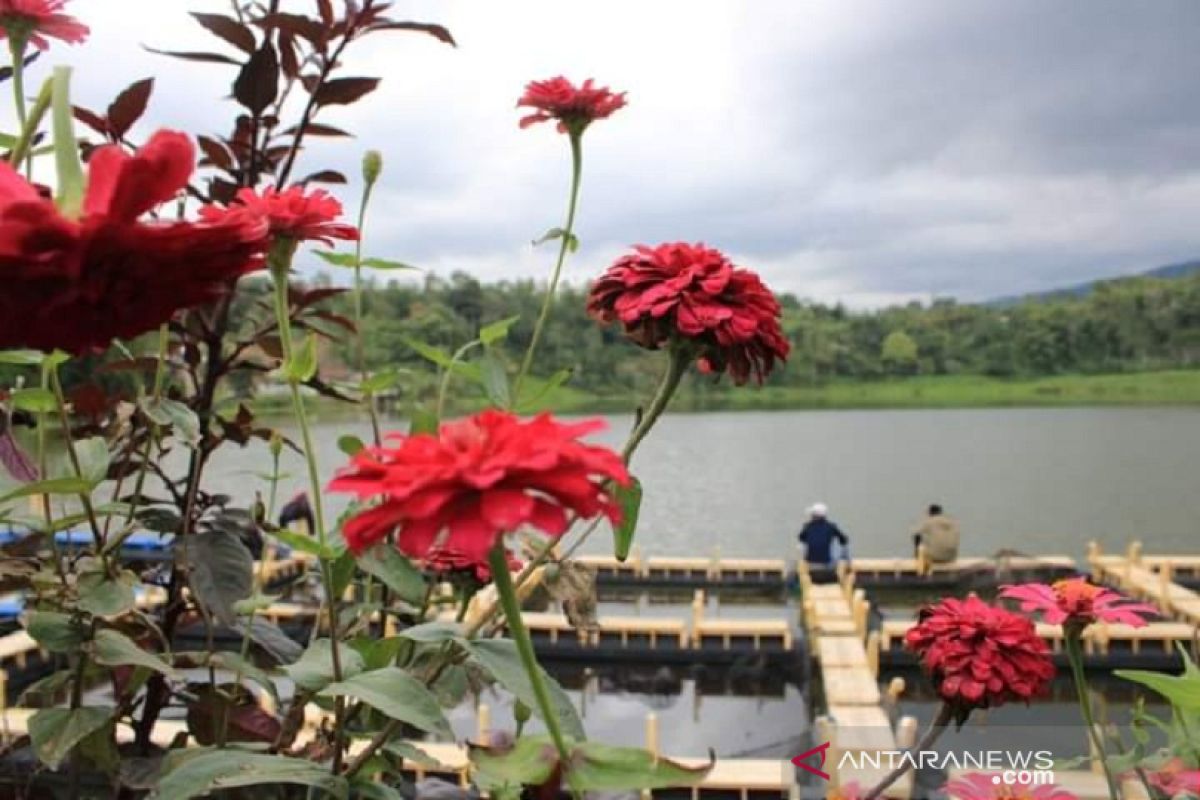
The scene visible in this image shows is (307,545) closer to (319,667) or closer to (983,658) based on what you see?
(319,667)

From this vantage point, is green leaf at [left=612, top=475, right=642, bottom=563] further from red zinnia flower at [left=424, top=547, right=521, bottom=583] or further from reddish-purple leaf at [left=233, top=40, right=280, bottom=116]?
reddish-purple leaf at [left=233, top=40, right=280, bottom=116]

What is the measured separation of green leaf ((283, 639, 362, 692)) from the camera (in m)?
0.58

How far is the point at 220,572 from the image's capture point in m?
0.74

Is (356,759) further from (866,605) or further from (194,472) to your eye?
(866,605)

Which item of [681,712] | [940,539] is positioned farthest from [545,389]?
[940,539]

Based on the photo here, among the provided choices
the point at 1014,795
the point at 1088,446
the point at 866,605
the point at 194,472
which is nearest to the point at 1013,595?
the point at 1014,795

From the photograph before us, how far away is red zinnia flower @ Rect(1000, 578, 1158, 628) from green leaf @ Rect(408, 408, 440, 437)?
1.73ft

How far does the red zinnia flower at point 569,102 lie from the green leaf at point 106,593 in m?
0.52

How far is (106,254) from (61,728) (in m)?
0.48

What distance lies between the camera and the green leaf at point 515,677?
53 cm

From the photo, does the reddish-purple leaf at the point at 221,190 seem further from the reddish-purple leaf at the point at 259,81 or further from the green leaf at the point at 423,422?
the green leaf at the point at 423,422

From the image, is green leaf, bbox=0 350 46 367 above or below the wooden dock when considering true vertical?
above

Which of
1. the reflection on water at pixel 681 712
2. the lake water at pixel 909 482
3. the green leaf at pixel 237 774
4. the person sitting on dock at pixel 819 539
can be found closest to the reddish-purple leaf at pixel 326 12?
the green leaf at pixel 237 774

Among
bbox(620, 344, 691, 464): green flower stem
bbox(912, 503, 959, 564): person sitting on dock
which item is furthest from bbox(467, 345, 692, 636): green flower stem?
bbox(912, 503, 959, 564): person sitting on dock
